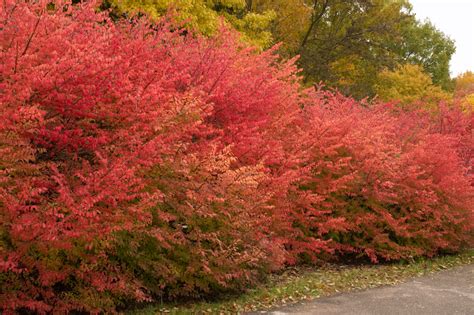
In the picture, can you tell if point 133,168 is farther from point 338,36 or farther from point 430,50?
point 430,50

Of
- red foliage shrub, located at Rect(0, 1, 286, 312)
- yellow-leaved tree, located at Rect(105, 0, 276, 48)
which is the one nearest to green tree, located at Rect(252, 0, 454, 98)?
yellow-leaved tree, located at Rect(105, 0, 276, 48)

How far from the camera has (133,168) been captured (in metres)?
6.13

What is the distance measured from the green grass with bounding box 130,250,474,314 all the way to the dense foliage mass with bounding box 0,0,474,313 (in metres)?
0.24

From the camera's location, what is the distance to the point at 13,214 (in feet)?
19.1

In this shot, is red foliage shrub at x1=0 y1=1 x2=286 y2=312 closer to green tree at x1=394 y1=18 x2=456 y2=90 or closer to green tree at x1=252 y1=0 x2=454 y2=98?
green tree at x1=252 y1=0 x2=454 y2=98

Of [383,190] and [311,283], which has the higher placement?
[383,190]

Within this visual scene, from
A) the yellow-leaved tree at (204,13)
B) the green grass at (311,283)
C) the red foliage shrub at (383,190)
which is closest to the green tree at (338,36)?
the yellow-leaved tree at (204,13)

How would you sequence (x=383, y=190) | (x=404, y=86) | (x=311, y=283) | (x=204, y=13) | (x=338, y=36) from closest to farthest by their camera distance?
(x=311, y=283)
(x=383, y=190)
(x=204, y=13)
(x=338, y=36)
(x=404, y=86)

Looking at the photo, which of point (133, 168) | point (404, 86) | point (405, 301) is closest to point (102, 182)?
point (133, 168)

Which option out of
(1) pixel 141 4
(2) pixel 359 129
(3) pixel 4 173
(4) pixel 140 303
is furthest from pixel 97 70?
(1) pixel 141 4

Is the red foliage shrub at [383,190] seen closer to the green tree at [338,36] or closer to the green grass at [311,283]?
the green grass at [311,283]

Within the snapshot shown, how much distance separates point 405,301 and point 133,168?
4.82 m

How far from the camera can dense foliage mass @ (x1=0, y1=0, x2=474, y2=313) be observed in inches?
236

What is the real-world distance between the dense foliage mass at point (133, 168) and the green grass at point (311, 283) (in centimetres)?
24
